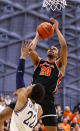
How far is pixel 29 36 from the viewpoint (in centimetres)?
1719

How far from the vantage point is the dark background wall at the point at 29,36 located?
1670 centimetres

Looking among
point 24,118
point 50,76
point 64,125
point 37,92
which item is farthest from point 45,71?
point 64,125

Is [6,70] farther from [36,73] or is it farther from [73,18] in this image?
[36,73]

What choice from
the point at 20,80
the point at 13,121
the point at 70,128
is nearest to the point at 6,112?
the point at 13,121

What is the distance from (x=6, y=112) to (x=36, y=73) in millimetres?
1251

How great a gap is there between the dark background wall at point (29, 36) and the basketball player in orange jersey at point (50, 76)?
421 inches

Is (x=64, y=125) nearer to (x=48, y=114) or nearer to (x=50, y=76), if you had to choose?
(x=48, y=114)

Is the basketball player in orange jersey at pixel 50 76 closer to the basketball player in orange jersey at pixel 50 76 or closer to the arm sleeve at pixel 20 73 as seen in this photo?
the basketball player in orange jersey at pixel 50 76

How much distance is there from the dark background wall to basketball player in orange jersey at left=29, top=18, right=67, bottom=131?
10684 mm

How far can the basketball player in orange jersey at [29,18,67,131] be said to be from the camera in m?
5.50

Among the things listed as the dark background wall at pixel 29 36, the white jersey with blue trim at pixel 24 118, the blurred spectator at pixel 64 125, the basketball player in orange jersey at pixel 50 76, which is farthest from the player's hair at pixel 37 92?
the dark background wall at pixel 29 36

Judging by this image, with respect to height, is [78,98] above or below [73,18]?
below

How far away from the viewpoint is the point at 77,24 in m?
17.4

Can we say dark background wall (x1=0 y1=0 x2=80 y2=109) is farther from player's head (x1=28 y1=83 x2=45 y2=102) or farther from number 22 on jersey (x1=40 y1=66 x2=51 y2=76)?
player's head (x1=28 y1=83 x2=45 y2=102)
